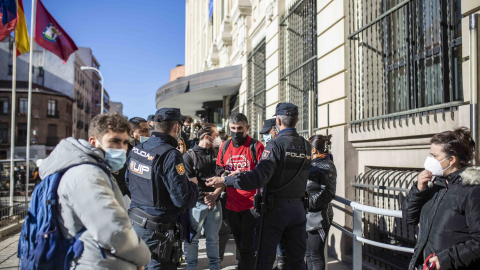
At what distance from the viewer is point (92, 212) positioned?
6.91 feet

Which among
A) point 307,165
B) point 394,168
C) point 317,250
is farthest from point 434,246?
point 394,168

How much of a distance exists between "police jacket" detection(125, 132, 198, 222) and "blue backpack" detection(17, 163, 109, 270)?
1.27 metres

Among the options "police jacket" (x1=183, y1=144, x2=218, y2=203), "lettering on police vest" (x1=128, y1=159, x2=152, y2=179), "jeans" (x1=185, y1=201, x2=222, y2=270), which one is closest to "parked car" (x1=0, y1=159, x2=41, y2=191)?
"police jacket" (x1=183, y1=144, x2=218, y2=203)

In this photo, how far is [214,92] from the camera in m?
17.0

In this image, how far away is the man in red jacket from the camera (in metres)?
4.91

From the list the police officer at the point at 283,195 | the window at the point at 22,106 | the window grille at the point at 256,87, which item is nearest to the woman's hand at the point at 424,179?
the police officer at the point at 283,195

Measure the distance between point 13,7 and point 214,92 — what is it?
8.14 m

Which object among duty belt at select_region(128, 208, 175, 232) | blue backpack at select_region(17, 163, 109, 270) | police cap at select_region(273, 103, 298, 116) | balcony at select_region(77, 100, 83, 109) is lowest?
duty belt at select_region(128, 208, 175, 232)

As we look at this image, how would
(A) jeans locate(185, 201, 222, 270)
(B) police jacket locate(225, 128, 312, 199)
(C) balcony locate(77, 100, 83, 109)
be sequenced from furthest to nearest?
→ 1. (C) balcony locate(77, 100, 83, 109)
2. (A) jeans locate(185, 201, 222, 270)
3. (B) police jacket locate(225, 128, 312, 199)

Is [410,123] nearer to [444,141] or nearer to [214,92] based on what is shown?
[444,141]

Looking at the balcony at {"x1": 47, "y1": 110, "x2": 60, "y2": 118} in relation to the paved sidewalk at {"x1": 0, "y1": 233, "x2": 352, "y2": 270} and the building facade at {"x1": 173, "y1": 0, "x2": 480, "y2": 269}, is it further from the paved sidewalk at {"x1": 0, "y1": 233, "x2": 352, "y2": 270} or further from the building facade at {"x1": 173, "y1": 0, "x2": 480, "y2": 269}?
the building facade at {"x1": 173, "y1": 0, "x2": 480, "y2": 269}

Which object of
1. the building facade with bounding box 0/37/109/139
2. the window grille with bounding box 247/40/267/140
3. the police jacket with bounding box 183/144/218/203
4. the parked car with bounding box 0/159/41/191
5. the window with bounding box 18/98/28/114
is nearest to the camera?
the police jacket with bounding box 183/144/218/203

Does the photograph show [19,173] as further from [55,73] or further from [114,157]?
[55,73]

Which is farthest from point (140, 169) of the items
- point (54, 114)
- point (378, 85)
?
point (54, 114)
